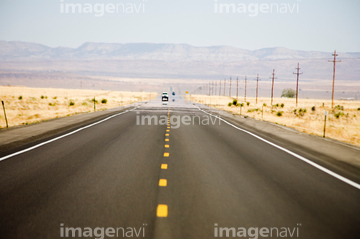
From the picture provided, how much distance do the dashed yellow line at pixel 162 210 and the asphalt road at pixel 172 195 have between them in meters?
0.02

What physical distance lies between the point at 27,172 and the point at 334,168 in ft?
25.1

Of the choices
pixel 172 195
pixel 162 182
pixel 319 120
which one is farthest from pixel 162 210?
pixel 319 120

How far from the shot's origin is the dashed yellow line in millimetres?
5487

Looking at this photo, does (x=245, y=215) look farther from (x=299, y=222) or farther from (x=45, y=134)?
(x=45, y=134)

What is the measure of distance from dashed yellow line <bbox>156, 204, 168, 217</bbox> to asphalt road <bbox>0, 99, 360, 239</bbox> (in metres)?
0.02

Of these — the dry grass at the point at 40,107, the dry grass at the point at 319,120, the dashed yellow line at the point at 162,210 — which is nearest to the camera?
the dashed yellow line at the point at 162,210

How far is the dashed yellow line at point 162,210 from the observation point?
549 cm

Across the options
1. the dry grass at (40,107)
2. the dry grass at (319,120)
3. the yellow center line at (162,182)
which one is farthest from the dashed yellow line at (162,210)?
the dry grass at (40,107)

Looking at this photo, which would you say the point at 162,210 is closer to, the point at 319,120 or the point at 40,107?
the point at 319,120

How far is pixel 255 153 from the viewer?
11.1 meters

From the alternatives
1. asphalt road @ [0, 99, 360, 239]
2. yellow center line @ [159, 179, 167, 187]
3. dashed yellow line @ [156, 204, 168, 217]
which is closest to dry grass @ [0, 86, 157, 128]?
asphalt road @ [0, 99, 360, 239]

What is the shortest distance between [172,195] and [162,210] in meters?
0.79

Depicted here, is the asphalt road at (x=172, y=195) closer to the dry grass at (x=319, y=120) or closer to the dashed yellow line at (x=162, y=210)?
the dashed yellow line at (x=162, y=210)

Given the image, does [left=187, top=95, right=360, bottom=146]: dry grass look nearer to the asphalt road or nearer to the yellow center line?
the asphalt road
